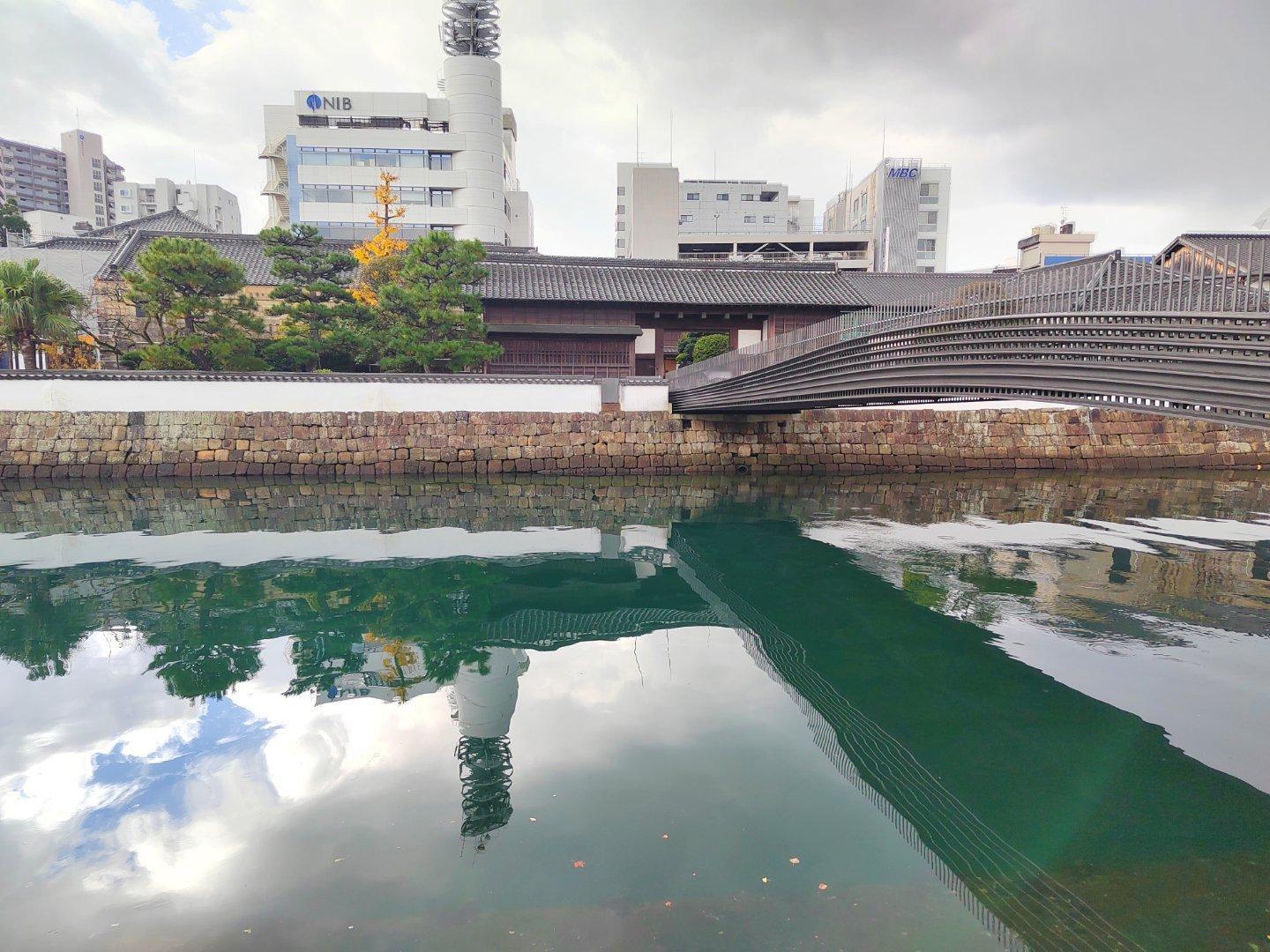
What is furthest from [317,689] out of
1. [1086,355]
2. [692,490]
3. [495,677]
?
[692,490]

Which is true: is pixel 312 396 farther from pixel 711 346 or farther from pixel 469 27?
pixel 469 27

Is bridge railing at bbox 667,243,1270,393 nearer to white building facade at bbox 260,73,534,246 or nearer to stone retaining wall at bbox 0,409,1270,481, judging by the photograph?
stone retaining wall at bbox 0,409,1270,481

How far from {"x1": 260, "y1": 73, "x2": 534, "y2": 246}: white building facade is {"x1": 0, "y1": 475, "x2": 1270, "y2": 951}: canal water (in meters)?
33.2

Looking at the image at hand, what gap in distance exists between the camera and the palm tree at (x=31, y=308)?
58.4ft

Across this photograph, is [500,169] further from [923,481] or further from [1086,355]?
[1086,355]

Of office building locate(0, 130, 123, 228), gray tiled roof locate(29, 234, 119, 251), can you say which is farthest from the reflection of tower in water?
office building locate(0, 130, 123, 228)

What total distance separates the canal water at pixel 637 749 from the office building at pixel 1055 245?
38.2 metres

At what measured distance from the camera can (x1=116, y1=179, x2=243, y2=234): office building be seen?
225 ft

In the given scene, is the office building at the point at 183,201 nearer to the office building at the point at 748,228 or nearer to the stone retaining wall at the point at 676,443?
the office building at the point at 748,228

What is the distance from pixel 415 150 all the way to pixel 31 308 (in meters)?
25.6

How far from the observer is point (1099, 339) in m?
6.55

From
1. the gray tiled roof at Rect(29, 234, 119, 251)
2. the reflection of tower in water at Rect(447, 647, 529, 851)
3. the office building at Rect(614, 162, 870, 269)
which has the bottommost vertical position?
the reflection of tower in water at Rect(447, 647, 529, 851)

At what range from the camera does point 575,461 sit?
19.3 m

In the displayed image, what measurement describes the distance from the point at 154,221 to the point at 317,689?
35.8 meters
